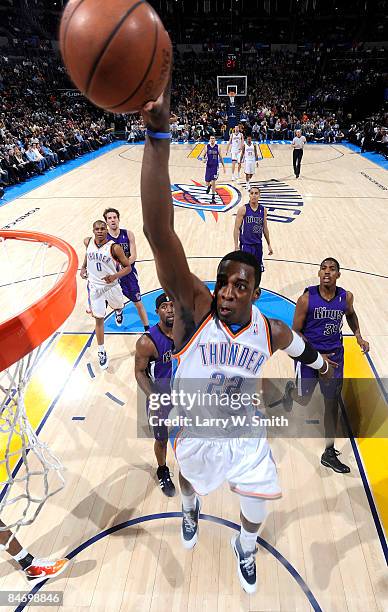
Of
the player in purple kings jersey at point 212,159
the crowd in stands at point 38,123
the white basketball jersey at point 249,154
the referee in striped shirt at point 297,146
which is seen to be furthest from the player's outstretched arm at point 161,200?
the crowd in stands at point 38,123

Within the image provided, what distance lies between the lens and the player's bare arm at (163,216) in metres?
1.66

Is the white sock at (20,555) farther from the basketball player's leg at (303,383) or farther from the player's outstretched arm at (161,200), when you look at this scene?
the basketball player's leg at (303,383)

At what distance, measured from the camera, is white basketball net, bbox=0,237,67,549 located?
284 centimetres

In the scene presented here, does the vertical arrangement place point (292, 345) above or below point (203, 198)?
above

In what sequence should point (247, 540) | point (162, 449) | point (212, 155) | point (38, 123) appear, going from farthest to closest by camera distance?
point (38, 123)
point (212, 155)
point (162, 449)
point (247, 540)

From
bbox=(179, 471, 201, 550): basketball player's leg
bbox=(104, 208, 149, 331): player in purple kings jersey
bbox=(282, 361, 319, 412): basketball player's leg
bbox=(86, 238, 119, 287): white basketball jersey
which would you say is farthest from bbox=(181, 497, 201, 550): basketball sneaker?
bbox=(104, 208, 149, 331): player in purple kings jersey

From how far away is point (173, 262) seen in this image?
1.95 m

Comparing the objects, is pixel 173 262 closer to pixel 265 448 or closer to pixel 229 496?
pixel 265 448

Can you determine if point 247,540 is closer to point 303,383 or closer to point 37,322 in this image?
point 303,383

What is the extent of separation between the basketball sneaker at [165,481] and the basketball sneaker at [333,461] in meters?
1.31

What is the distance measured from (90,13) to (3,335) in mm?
1380

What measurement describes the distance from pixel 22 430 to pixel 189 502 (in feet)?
4.04

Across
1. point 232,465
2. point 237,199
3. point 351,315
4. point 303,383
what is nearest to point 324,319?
point 351,315

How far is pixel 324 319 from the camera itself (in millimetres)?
3607
